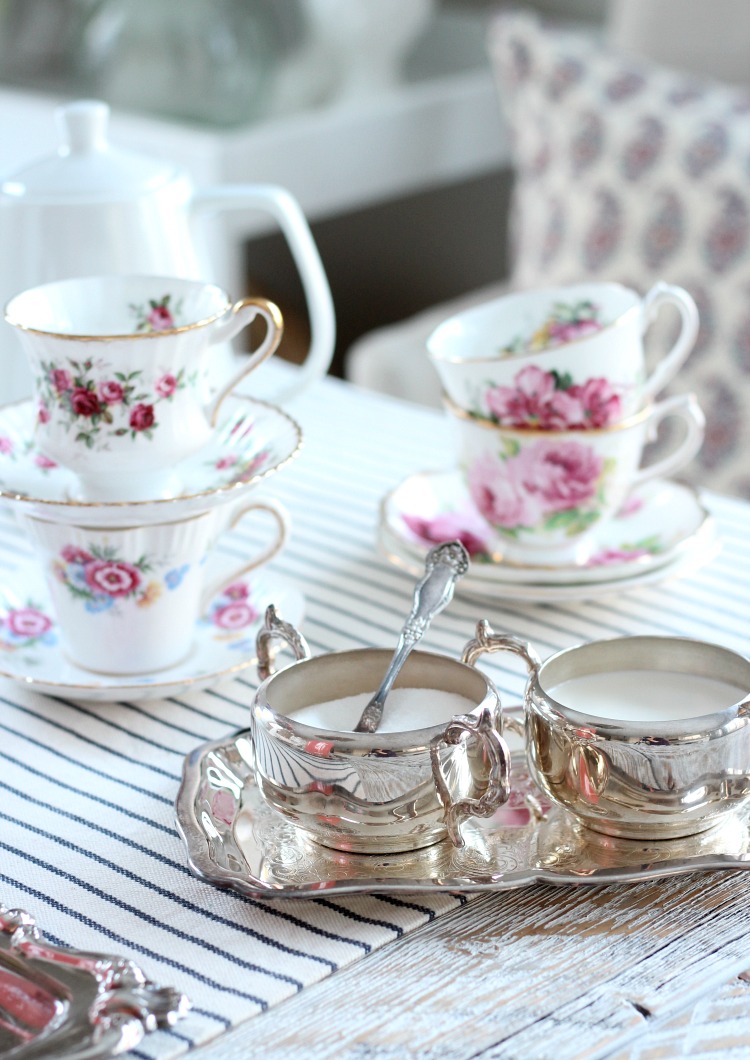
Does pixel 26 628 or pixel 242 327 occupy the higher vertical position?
pixel 242 327

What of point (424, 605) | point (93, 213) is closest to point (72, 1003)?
point (424, 605)

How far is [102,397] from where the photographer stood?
601 mm

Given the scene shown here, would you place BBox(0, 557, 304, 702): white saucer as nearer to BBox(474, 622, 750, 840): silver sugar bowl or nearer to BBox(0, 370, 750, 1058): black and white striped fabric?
BBox(0, 370, 750, 1058): black and white striped fabric

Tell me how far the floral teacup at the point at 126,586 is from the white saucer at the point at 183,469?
1 cm

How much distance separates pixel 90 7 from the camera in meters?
1.89

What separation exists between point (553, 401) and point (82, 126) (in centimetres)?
33

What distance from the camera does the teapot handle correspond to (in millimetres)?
857

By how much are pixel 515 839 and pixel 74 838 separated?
17 cm

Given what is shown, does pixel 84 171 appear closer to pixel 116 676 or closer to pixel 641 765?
pixel 116 676

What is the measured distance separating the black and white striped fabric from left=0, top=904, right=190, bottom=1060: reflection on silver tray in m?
0.01

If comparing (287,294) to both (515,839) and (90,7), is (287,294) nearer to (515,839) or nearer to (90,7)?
(90,7)

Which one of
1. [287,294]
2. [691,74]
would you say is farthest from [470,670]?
[287,294]

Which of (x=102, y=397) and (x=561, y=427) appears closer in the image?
(x=102, y=397)

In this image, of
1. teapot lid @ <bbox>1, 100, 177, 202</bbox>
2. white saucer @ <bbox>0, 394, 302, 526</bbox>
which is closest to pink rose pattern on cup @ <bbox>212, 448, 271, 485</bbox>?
white saucer @ <bbox>0, 394, 302, 526</bbox>
